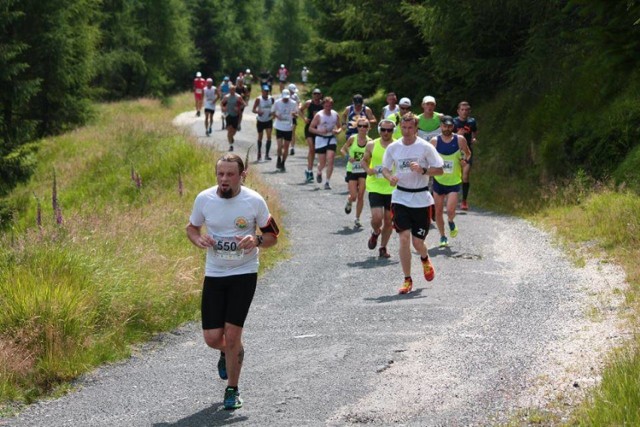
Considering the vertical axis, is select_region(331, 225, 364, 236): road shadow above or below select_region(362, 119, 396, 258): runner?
below

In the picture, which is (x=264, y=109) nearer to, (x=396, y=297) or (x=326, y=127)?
(x=326, y=127)

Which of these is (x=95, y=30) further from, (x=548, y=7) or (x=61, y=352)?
(x=61, y=352)

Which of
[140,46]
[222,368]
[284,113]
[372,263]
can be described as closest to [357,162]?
[372,263]

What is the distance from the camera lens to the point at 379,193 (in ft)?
47.2

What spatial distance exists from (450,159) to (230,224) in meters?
8.35

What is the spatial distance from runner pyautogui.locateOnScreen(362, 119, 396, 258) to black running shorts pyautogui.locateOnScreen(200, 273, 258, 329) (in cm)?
655

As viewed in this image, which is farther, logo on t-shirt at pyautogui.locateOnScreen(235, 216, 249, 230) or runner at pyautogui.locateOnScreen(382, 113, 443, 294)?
runner at pyautogui.locateOnScreen(382, 113, 443, 294)

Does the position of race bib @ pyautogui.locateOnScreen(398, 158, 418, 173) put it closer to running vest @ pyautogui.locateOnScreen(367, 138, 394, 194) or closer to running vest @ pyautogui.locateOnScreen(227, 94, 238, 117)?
running vest @ pyautogui.locateOnScreen(367, 138, 394, 194)

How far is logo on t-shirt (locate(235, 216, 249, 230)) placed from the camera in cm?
756

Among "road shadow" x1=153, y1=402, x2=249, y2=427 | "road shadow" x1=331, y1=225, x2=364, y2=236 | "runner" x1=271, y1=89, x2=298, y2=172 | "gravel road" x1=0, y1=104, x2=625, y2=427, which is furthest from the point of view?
"runner" x1=271, y1=89, x2=298, y2=172

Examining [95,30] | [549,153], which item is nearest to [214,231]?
[549,153]

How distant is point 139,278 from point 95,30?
110 feet

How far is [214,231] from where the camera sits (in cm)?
765

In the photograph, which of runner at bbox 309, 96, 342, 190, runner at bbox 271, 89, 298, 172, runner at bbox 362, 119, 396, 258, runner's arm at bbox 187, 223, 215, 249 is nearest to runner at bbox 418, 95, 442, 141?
runner at bbox 362, 119, 396, 258
